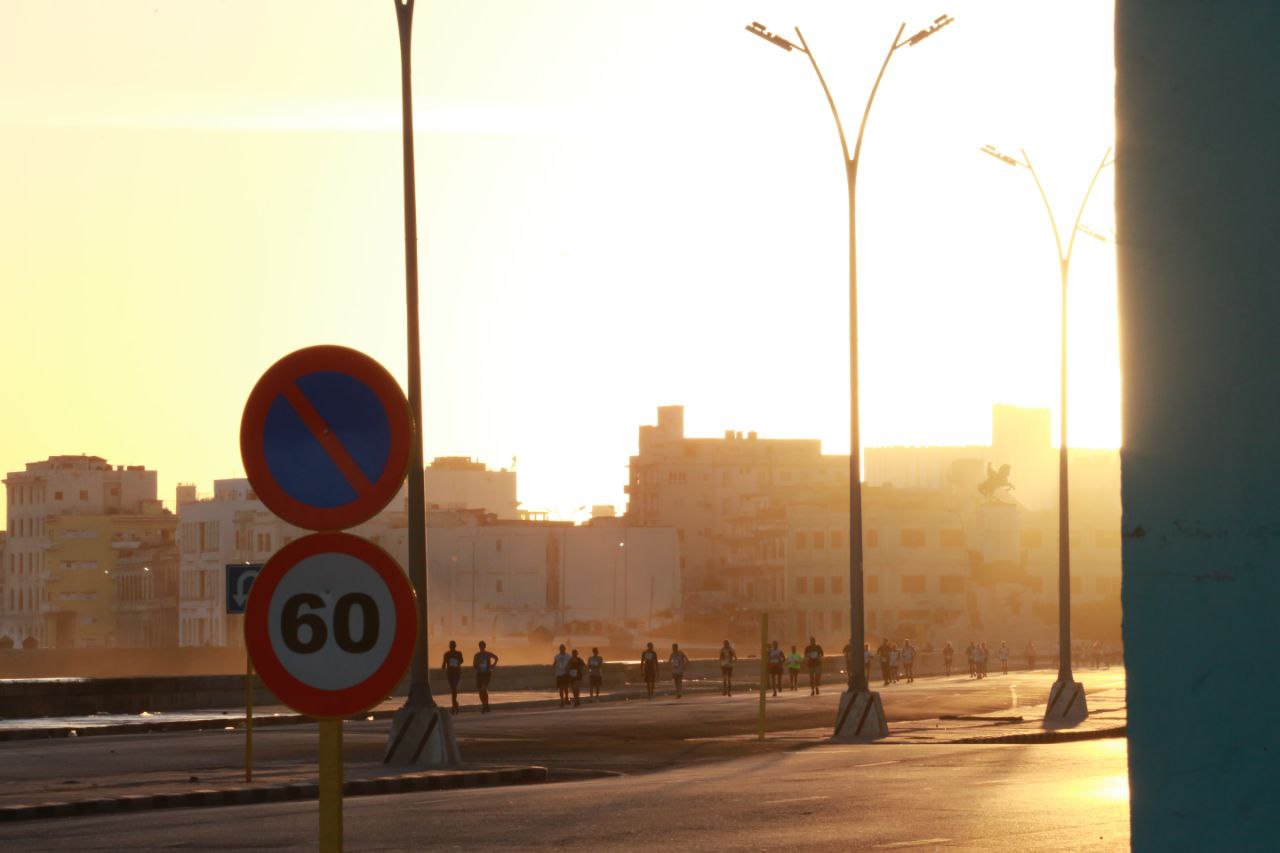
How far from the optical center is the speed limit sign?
19.5 ft

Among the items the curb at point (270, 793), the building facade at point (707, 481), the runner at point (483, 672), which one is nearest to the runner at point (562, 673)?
the runner at point (483, 672)

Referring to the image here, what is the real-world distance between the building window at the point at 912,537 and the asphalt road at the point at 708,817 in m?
136

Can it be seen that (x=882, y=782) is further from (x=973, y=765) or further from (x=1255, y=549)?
(x=1255, y=549)

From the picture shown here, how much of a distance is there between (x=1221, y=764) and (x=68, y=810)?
1828 cm

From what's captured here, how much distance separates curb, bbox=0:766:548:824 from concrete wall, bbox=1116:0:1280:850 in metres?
17.7

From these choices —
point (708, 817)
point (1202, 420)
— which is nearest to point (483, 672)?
point (708, 817)

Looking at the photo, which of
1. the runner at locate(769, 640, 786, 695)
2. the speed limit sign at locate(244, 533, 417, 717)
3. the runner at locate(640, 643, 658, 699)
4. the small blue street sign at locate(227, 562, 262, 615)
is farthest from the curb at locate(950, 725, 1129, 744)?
the speed limit sign at locate(244, 533, 417, 717)

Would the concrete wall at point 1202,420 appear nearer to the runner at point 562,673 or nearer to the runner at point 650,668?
the runner at point 562,673

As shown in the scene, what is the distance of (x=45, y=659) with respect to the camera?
119312 mm

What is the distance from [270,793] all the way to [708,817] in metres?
6.24

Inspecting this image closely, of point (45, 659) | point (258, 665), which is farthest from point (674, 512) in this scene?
point (258, 665)

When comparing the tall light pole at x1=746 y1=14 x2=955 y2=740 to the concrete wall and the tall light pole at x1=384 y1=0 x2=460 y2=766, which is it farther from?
the concrete wall

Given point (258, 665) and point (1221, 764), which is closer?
point (1221, 764)

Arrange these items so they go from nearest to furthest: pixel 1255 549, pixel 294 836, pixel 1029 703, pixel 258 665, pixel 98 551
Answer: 1. pixel 1255 549
2. pixel 258 665
3. pixel 294 836
4. pixel 1029 703
5. pixel 98 551
